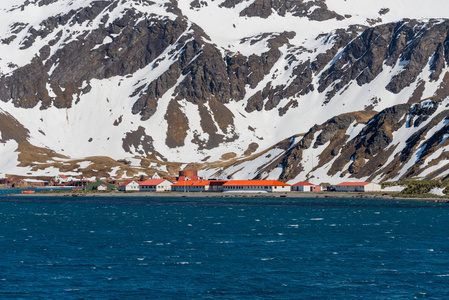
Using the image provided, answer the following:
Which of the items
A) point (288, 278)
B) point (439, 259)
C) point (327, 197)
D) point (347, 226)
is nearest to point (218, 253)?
point (288, 278)

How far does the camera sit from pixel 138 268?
5788 cm

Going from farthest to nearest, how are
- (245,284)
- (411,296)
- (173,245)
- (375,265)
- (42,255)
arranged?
(173,245), (42,255), (375,265), (245,284), (411,296)

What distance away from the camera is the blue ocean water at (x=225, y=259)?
49.0 meters

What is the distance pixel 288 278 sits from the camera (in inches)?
2106

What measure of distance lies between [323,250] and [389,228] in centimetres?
2662

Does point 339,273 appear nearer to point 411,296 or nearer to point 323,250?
point 411,296

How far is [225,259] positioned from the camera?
62594 mm

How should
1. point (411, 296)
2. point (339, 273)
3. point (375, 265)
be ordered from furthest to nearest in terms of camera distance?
point (375, 265) → point (339, 273) → point (411, 296)

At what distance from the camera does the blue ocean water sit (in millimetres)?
49000

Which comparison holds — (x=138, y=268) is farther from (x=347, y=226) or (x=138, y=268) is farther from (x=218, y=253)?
(x=347, y=226)

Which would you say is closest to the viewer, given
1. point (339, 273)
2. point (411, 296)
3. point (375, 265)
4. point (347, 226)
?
point (411, 296)

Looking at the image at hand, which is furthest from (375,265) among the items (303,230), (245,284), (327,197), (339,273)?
(327,197)

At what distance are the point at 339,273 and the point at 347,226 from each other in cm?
4082

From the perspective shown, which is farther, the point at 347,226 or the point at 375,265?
the point at 347,226
